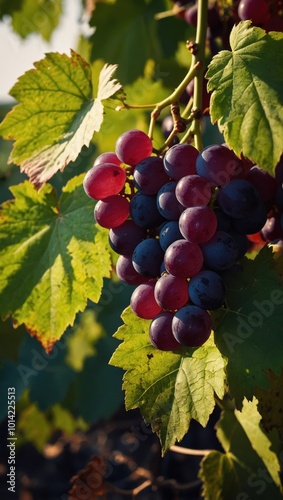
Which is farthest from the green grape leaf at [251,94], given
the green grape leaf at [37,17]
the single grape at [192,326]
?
the green grape leaf at [37,17]

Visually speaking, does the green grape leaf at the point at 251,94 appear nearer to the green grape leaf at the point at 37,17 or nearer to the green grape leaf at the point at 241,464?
the green grape leaf at the point at 241,464

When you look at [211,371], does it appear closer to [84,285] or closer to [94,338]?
[84,285]

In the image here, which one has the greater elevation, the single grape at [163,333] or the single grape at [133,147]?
the single grape at [133,147]

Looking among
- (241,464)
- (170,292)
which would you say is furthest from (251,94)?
(241,464)

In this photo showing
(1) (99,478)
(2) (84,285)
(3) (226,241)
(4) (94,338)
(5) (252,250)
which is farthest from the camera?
(4) (94,338)

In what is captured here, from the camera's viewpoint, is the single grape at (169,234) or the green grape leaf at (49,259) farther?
the green grape leaf at (49,259)

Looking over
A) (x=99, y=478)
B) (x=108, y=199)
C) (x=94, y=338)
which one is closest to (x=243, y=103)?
(x=108, y=199)
